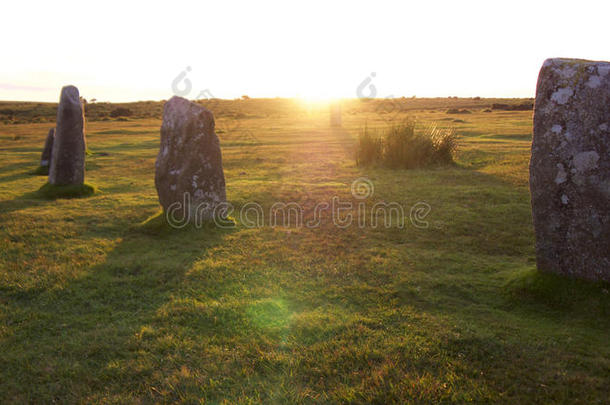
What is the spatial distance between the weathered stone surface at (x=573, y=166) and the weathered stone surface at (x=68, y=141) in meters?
12.6

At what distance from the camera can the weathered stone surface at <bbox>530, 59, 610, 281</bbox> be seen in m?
5.41

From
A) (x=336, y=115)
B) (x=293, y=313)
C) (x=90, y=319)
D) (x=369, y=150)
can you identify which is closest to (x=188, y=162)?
(x=90, y=319)

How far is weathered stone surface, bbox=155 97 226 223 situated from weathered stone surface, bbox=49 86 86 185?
4.87 meters

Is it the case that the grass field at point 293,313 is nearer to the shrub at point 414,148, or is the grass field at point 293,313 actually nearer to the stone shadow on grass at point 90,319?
the stone shadow on grass at point 90,319

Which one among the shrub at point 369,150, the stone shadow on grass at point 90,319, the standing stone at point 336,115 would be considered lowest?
the stone shadow on grass at point 90,319

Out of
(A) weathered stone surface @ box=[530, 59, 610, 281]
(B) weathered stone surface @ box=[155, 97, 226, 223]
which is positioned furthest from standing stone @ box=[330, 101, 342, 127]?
(A) weathered stone surface @ box=[530, 59, 610, 281]

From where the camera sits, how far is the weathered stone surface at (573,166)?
5414 mm

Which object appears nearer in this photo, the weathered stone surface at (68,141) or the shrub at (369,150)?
the weathered stone surface at (68,141)

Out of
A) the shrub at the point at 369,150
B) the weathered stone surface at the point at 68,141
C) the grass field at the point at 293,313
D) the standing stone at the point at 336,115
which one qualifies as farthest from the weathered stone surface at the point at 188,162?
the standing stone at the point at 336,115

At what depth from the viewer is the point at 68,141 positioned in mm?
12922

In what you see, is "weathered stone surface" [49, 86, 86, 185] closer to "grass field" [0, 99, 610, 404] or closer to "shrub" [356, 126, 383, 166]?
"grass field" [0, 99, 610, 404]

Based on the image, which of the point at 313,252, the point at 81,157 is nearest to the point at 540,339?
the point at 313,252

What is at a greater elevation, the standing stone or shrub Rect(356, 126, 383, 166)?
Answer: the standing stone

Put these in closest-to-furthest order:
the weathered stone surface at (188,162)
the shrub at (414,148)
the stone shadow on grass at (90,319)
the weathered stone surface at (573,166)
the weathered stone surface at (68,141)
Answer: the stone shadow on grass at (90,319) → the weathered stone surface at (573,166) → the weathered stone surface at (188,162) → the weathered stone surface at (68,141) → the shrub at (414,148)
